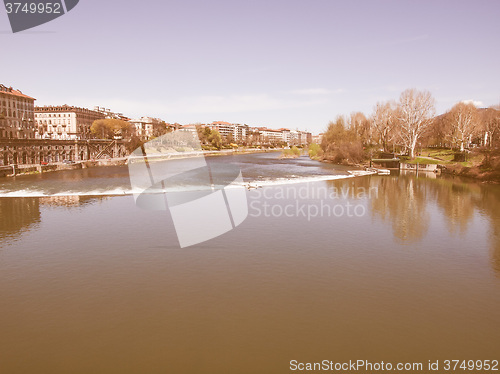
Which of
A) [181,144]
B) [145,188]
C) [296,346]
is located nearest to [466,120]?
[145,188]

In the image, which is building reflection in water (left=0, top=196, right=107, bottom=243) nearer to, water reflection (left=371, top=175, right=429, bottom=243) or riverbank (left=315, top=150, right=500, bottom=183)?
water reflection (left=371, top=175, right=429, bottom=243)

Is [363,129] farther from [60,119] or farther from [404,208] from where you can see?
[60,119]

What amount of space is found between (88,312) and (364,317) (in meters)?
11.9

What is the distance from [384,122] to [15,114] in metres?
118

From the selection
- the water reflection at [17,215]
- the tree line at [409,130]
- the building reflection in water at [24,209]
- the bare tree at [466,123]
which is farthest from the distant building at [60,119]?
the bare tree at [466,123]

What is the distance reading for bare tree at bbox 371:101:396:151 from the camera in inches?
4454

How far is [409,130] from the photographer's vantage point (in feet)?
307

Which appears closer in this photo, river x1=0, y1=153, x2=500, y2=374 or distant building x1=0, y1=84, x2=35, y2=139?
river x1=0, y1=153, x2=500, y2=374

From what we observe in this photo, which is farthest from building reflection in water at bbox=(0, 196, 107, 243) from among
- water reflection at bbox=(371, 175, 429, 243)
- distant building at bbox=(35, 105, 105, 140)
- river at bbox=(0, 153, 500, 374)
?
distant building at bbox=(35, 105, 105, 140)

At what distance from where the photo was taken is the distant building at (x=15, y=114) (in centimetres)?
10664

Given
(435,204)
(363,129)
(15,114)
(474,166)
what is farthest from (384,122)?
(15,114)

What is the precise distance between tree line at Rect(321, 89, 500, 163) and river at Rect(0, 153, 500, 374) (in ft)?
189

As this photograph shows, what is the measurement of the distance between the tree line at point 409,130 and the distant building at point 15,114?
10059 cm

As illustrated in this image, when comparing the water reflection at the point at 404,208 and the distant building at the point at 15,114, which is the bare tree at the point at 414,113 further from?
the distant building at the point at 15,114
